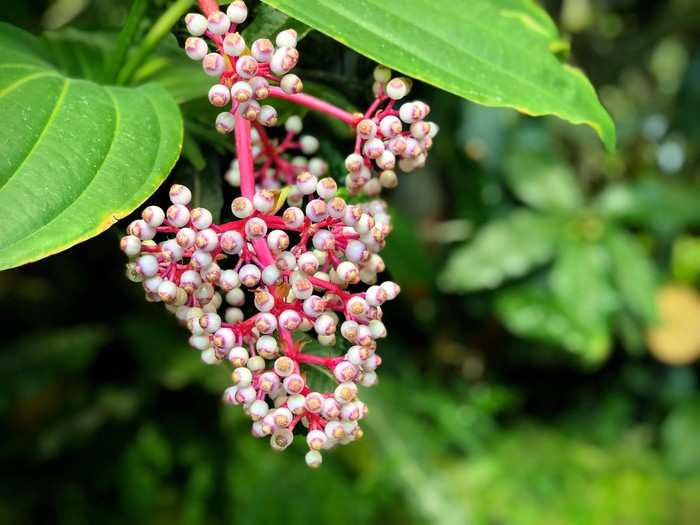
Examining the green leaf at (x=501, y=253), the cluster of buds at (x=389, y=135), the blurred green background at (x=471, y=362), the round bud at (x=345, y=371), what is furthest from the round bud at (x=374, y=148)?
the green leaf at (x=501, y=253)

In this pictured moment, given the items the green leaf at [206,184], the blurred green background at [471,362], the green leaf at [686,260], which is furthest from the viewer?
the green leaf at [686,260]

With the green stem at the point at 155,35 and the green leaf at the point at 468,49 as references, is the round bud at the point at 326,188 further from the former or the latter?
the green stem at the point at 155,35

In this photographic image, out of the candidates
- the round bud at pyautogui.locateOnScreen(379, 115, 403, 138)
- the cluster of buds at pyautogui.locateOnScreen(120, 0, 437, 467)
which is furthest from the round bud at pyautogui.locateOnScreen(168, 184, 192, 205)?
the round bud at pyautogui.locateOnScreen(379, 115, 403, 138)

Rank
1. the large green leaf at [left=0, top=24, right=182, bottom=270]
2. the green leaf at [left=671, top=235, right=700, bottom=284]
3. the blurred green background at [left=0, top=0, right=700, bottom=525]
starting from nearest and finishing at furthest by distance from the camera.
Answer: the large green leaf at [left=0, top=24, right=182, bottom=270], the blurred green background at [left=0, top=0, right=700, bottom=525], the green leaf at [left=671, top=235, right=700, bottom=284]

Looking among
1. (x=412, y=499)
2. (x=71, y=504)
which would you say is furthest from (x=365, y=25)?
(x=71, y=504)

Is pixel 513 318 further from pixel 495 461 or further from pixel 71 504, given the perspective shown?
pixel 71 504

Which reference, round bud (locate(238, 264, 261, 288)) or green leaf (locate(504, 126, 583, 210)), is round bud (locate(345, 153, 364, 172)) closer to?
round bud (locate(238, 264, 261, 288))

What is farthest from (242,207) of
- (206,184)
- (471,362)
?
(471,362)
